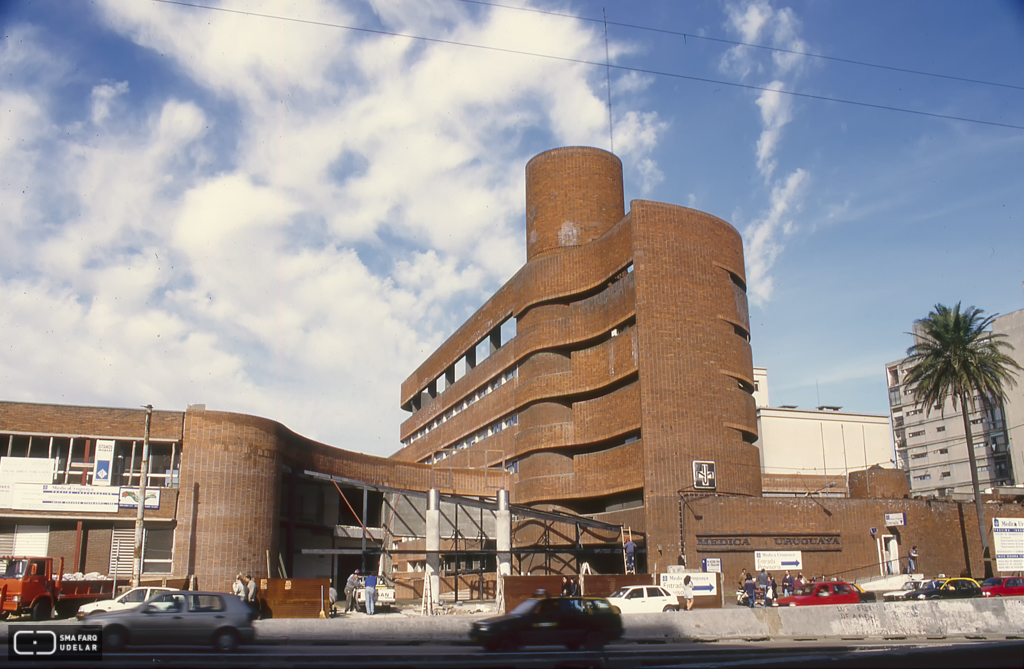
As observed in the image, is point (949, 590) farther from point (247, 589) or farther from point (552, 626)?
point (247, 589)

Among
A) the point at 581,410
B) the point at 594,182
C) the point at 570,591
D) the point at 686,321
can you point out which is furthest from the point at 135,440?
the point at 594,182

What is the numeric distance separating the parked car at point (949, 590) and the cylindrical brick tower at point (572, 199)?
25956mm

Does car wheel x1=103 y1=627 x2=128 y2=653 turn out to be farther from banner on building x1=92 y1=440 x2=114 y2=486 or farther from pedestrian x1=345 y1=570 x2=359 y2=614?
banner on building x1=92 y1=440 x2=114 y2=486

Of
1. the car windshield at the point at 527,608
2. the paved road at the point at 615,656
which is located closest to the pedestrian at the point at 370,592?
A: the paved road at the point at 615,656

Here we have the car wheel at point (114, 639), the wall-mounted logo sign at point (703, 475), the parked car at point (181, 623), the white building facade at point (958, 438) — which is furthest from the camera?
the white building facade at point (958, 438)

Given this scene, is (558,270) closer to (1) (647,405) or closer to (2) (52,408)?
(1) (647,405)

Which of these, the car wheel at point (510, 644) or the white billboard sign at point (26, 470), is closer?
the car wheel at point (510, 644)

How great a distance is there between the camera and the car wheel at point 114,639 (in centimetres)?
1750

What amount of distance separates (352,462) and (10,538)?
16.5 metres

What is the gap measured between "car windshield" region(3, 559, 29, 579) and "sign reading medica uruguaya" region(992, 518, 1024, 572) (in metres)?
41.5

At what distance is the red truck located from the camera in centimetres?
2600

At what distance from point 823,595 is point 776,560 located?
411 inches

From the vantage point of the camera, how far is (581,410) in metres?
47.5

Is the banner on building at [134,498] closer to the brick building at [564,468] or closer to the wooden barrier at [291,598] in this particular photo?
the brick building at [564,468]
